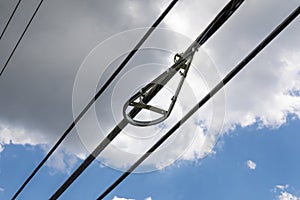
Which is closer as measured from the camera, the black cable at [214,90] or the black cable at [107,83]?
the black cable at [214,90]

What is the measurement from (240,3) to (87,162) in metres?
3.26

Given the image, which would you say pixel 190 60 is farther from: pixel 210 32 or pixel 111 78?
pixel 111 78

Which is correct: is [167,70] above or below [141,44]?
below

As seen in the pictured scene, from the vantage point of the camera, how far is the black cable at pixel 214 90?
15.8 ft

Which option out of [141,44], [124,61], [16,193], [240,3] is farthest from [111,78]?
[16,193]

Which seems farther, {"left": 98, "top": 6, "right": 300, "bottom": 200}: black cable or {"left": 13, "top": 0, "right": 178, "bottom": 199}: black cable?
{"left": 13, "top": 0, "right": 178, "bottom": 199}: black cable

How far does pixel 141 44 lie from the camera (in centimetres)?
638

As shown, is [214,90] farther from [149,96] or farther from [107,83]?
[107,83]

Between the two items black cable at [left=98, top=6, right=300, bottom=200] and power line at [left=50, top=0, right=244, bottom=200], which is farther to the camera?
power line at [left=50, top=0, right=244, bottom=200]

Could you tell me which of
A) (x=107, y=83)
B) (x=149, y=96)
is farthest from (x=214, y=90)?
(x=107, y=83)

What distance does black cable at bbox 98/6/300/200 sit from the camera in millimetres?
4816

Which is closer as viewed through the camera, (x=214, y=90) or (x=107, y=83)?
(x=214, y=90)

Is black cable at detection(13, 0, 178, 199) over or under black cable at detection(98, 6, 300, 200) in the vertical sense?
over

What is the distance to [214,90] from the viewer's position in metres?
5.53
